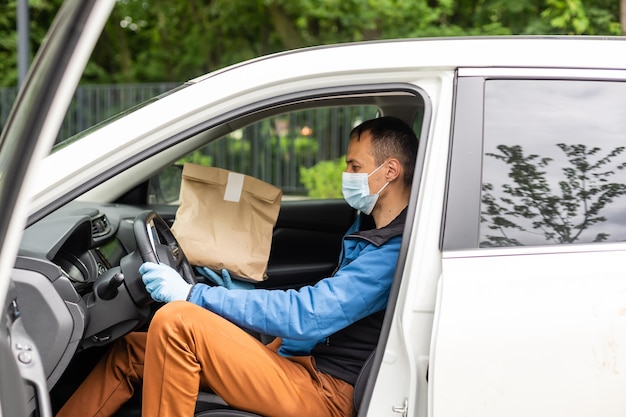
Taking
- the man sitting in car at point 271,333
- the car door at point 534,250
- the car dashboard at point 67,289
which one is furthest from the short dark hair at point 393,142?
the car dashboard at point 67,289

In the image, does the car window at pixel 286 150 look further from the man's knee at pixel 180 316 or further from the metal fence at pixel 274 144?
the man's knee at pixel 180 316

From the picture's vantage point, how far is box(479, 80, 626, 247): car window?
6.21ft

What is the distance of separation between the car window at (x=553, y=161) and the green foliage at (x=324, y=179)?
579cm

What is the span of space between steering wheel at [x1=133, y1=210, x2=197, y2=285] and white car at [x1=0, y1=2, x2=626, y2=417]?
0.29 m

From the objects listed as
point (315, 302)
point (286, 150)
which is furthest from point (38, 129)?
point (286, 150)

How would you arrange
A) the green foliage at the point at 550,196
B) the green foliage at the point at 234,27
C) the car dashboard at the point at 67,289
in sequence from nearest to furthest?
the green foliage at the point at 550,196, the car dashboard at the point at 67,289, the green foliage at the point at 234,27

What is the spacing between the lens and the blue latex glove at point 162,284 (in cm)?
217

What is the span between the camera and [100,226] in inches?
110

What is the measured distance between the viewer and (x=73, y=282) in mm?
2271

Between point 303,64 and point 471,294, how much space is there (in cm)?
75

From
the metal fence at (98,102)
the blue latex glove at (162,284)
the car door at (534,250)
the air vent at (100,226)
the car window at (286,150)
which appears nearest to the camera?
the car door at (534,250)

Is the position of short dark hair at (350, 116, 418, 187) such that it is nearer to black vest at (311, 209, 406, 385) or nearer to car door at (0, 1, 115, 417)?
black vest at (311, 209, 406, 385)

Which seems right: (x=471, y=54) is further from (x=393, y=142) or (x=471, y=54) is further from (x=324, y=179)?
(x=324, y=179)

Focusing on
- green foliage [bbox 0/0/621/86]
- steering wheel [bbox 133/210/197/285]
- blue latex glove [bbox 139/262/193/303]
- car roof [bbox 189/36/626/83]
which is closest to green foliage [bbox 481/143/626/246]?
→ car roof [bbox 189/36/626/83]
